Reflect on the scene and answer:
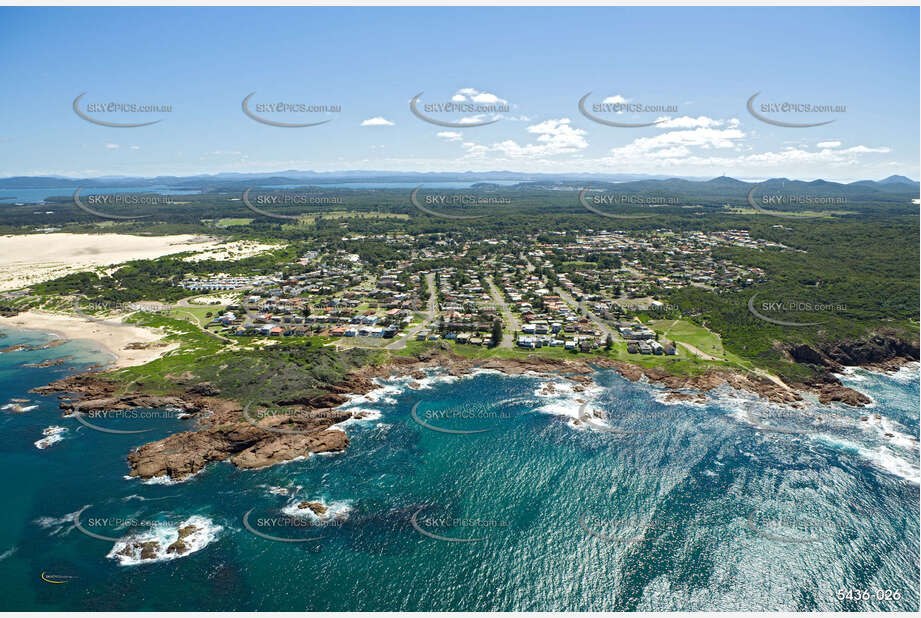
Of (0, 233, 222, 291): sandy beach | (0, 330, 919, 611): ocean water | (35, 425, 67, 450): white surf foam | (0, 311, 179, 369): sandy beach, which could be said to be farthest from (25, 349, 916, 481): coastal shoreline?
(0, 233, 222, 291): sandy beach

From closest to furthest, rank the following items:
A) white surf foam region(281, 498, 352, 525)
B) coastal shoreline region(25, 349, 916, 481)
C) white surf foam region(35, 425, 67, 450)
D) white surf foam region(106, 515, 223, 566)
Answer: white surf foam region(106, 515, 223, 566) < white surf foam region(281, 498, 352, 525) < coastal shoreline region(25, 349, 916, 481) < white surf foam region(35, 425, 67, 450)

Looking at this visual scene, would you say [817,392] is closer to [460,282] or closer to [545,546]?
[545,546]

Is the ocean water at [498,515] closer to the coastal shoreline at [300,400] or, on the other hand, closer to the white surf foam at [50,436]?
the white surf foam at [50,436]

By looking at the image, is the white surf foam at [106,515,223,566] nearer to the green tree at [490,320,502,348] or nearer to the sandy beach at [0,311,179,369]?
the sandy beach at [0,311,179,369]

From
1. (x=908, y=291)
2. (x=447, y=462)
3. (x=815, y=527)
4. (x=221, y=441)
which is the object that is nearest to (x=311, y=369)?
(x=221, y=441)

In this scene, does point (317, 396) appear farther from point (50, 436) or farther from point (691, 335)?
point (691, 335)

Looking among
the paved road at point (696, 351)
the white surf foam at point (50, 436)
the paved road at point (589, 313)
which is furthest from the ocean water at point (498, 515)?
the paved road at point (589, 313)
